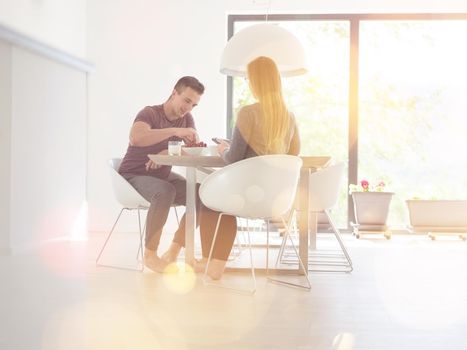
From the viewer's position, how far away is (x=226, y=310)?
3025mm

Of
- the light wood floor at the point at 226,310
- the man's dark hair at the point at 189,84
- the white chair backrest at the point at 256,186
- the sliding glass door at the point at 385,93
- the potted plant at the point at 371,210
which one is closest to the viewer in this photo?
the light wood floor at the point at 226,310

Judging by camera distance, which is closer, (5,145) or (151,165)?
(151,165)

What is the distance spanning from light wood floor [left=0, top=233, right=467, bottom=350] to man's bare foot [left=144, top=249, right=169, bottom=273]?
0.35 ft

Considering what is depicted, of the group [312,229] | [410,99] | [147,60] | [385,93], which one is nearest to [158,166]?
[312,229]

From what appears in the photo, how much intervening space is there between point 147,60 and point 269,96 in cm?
399

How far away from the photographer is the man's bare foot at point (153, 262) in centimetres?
411

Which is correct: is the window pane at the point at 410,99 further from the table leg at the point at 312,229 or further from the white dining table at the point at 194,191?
the white dining table at the point at 194,191

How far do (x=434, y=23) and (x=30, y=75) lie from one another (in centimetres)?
453

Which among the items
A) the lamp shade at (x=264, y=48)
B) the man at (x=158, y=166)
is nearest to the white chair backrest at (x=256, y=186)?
the man at (x=158, y=166)

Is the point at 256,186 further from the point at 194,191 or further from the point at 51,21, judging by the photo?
the point at 51,21

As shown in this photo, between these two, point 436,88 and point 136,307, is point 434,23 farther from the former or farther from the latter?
point 136,307

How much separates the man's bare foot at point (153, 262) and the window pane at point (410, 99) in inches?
154

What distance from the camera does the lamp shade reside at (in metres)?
4.44

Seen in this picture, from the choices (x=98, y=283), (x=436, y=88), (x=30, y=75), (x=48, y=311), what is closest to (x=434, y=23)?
(x=436, y=88)
